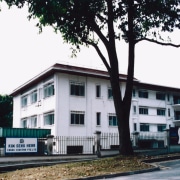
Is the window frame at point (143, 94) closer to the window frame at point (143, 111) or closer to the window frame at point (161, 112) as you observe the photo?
the window frame at point (143, 111)

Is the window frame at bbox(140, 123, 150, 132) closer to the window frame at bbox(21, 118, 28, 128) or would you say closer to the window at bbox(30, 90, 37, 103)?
the window at bbox(30, 90, 37, 103)

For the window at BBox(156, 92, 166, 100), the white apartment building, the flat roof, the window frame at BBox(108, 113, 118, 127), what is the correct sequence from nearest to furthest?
the flat roof
the white apartment building
the window frame at BBox(108, 113, 118, 127)
the window at BBox(156, 92, 166, 100)

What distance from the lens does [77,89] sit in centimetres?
3166

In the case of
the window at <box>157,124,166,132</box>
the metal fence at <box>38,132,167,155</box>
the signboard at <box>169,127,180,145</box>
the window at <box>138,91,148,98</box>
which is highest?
the window at <box>138,91,148,98</box>

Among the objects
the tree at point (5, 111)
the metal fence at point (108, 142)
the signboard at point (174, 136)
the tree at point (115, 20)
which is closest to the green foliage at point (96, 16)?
the tree at point (115, 20)

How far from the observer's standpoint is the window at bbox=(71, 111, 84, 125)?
101ft

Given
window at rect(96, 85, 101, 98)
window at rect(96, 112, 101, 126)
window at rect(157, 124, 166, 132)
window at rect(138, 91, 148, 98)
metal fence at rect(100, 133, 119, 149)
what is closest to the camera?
metal fence at rect(100, 133, 119, 149)

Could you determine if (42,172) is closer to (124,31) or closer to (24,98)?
(124,31)

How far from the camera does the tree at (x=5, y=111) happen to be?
5253cm

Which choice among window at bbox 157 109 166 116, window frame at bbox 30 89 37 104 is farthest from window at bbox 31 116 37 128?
window at bbox 157 109 166 116

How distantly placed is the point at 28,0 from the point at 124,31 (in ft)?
21.8

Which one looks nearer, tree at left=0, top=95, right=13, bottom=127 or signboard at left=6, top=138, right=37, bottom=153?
signboard at left=6, top=138, right=37, bottom=153

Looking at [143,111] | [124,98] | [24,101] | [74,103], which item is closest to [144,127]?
[143,111]

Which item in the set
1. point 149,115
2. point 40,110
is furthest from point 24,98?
point 149,115
